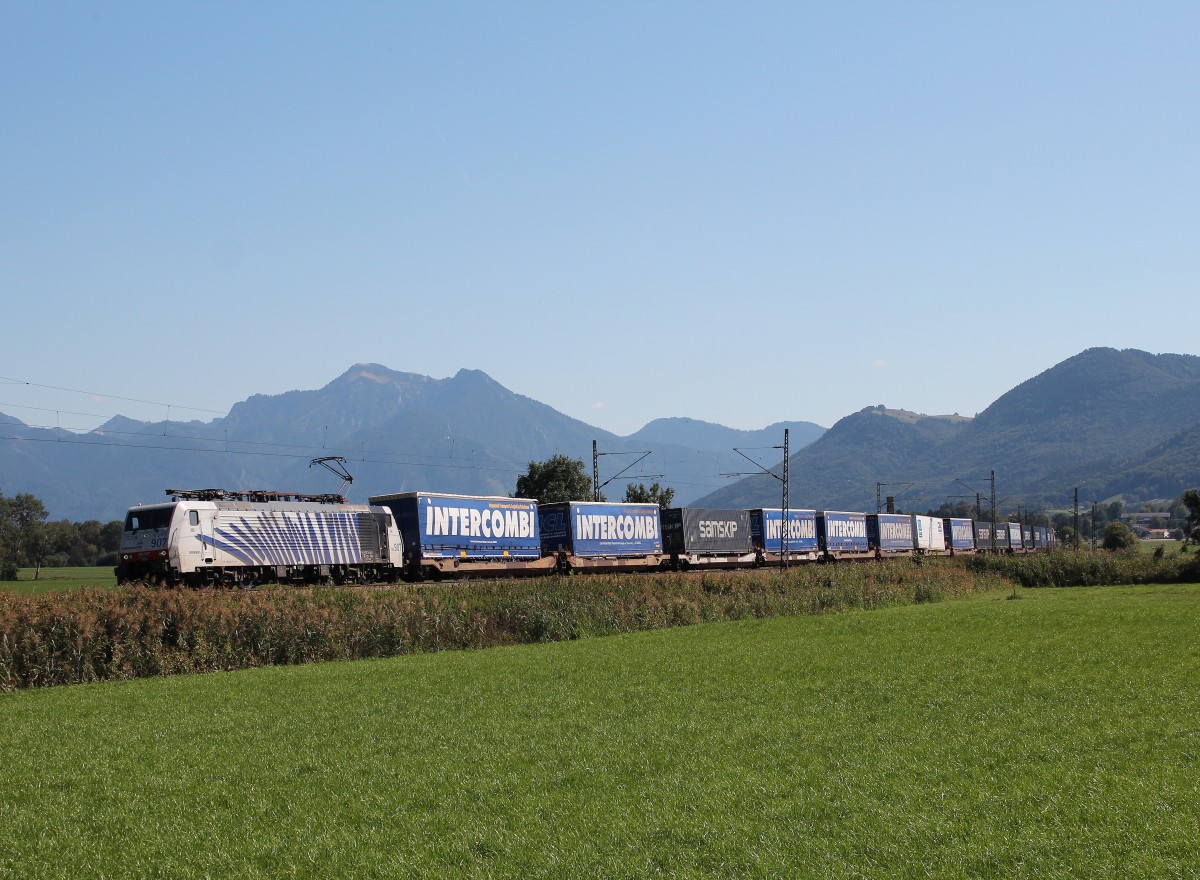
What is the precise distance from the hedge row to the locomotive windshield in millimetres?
12855

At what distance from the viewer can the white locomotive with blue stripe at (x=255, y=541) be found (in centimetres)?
3944

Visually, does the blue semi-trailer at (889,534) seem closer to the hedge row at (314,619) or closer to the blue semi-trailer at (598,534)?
the blue semi-trailer at (598,534)

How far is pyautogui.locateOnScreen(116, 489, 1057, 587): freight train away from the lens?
132ft

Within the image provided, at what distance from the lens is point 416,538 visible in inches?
1893

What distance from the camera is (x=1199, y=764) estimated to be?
11602mm

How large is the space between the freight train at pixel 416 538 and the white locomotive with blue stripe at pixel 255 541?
51 mm

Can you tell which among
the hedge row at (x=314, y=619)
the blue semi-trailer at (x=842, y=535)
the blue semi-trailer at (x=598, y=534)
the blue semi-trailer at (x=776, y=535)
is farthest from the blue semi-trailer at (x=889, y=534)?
the hedge row at (x=314, y=619)

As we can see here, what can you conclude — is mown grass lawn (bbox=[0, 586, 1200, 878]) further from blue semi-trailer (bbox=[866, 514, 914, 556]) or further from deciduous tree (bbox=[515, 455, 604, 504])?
deciduous tree (bbox=[515, 455, 604, 504])

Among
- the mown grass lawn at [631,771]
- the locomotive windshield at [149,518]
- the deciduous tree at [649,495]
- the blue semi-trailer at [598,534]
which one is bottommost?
the mown grass lawn at [631,771]

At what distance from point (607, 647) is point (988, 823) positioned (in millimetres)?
17359

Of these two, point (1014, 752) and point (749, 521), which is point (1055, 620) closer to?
point (1014, 752)

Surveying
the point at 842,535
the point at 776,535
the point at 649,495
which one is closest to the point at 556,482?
the point at 649,495

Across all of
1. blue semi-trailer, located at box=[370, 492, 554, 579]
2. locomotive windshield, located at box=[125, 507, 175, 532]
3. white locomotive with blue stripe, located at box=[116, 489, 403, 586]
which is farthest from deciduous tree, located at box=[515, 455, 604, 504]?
locomotive windshield, located at box=[125, 507, 175, 532]

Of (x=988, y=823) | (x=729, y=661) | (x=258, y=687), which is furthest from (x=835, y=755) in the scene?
(x=258, y=687)
